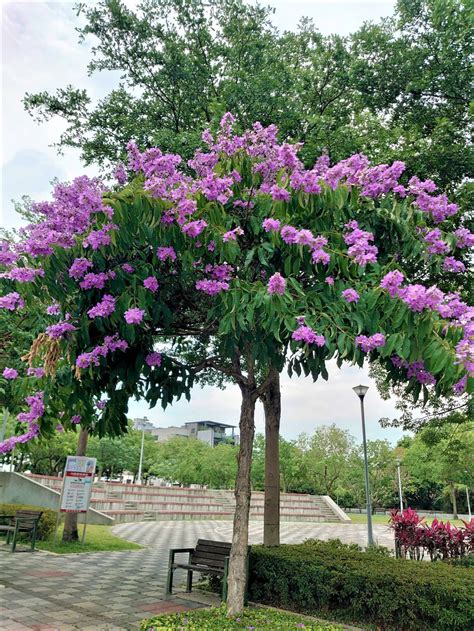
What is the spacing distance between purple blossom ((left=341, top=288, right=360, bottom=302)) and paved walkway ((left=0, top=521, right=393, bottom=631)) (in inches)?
179

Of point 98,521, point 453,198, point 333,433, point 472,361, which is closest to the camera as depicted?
point 472,361

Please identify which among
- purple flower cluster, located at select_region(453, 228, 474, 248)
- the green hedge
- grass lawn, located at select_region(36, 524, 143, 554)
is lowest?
grass lawn, located at select_region(36, 524, 143, 554)

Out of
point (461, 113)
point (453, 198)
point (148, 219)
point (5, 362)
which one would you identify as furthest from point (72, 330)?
point (461, 113)

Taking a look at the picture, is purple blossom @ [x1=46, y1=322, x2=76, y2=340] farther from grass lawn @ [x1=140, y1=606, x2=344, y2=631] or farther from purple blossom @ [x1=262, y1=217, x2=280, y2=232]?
grass lawn @ [x1=140, y1=606, x2=344, y2=631]

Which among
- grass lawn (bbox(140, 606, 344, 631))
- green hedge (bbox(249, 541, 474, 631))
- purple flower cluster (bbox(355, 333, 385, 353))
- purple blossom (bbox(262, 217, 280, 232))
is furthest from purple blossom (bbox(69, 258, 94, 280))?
green hedge (bbox(249, 541, 474, 631))

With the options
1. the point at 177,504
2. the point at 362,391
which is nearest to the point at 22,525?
the point at 362,391

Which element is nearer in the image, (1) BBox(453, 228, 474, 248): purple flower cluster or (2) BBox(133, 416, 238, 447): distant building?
(1) BBox(453, 228, 474, 248): purple flower cluster

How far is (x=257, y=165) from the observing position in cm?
523

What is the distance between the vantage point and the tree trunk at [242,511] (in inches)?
223

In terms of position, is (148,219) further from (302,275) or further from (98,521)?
(98,521)

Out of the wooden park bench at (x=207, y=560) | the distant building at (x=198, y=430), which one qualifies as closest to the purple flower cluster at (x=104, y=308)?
the wooden park bench at (x=207, y=560)

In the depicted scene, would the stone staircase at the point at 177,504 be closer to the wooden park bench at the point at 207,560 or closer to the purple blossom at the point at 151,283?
the wooden park bench at the point at 207,560

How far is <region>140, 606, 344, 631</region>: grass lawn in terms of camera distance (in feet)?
16.6

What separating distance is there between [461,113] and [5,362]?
8.44m
